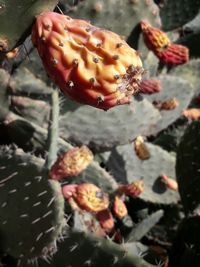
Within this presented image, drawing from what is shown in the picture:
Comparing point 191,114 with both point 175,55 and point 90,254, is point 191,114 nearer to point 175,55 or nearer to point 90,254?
point 175,55

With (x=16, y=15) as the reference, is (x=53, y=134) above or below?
below

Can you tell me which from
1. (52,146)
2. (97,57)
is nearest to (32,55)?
(52,146)

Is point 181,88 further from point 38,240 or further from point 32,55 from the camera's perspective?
point 38,240

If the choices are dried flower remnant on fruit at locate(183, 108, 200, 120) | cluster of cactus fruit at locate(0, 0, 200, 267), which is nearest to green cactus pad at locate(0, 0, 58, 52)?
cluster of cactus fruit at locate(0, 0, 200, 267)

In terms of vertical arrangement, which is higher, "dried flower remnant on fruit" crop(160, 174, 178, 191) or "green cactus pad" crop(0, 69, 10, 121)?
"green cactus pad" crop(0, 69, 10, 121)

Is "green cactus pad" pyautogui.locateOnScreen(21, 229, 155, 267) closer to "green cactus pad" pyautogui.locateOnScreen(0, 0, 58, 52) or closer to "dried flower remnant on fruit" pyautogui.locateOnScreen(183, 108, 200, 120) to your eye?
"green cactus pad" pyautogui.locateOnScreen(0, 0, 58, 52)

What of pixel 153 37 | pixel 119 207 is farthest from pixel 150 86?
pixel 119 207
